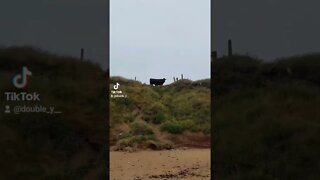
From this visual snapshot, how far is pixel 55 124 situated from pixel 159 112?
14.7ft

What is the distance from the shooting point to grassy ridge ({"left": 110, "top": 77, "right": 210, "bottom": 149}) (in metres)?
6.29

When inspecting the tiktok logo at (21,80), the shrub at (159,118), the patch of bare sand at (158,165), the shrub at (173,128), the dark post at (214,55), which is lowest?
the patch of bare sand at (158,165)

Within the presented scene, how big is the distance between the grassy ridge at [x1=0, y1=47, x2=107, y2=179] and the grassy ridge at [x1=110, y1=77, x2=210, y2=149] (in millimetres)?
2390

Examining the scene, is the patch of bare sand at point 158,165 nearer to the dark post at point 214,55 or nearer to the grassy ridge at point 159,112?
the grassy ridge at point 159,112

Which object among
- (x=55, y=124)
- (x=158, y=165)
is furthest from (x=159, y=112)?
(x=55, y=124)

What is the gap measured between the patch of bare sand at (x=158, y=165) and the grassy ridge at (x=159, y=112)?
35 centimetres

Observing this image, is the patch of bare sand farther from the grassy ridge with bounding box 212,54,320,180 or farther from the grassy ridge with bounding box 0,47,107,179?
the grassy ridge with bounding box 212,54,320,180

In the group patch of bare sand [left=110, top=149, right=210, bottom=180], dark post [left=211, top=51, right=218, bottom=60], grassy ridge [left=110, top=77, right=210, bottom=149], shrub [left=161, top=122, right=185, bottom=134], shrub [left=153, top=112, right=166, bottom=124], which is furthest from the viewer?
shrub [left=153, top=112, right=166, bottom=124]

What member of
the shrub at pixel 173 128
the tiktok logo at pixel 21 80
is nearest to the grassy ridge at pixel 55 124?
the tiktok logo at pixel 21 80

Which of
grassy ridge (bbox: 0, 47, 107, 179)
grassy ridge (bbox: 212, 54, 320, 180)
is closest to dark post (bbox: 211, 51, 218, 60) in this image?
grassy ridge (bbox: 212, 54, 320, 180)

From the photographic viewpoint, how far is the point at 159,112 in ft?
25.5

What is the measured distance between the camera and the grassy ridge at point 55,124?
335cm

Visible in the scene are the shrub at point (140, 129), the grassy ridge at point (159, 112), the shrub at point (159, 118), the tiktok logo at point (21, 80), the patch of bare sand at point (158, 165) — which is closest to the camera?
the tiktok logo at point (21, 80)

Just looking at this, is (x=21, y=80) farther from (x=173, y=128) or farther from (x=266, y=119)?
(x=173, y=128)
